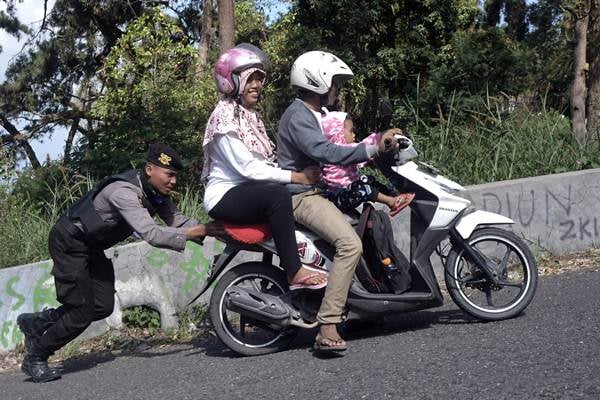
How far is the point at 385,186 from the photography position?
5.55 m

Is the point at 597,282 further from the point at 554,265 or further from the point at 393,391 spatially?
the point at 393,391

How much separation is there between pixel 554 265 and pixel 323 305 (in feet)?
9.93

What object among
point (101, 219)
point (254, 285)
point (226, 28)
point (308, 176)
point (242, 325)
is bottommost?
point (242, 325)

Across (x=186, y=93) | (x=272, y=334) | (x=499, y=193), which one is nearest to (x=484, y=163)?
(x=499, y=193)

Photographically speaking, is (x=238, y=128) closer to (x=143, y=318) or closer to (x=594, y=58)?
(x=143, y=318)

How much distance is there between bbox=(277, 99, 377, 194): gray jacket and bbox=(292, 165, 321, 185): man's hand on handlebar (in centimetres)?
6

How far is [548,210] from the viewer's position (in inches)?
302

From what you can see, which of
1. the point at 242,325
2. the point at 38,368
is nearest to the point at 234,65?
the point at 242,325

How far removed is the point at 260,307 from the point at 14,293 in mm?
2756

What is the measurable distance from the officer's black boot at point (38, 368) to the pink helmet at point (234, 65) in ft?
7.11

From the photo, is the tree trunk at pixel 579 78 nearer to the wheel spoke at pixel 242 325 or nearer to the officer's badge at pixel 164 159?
the wheel spoke at pixel 242 325

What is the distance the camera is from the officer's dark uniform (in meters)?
5.48

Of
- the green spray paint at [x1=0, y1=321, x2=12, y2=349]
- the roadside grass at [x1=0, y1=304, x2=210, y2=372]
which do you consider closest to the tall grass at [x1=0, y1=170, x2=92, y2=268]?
the green spray paint at [x1=0, y1=321, x2=12, y2=349]

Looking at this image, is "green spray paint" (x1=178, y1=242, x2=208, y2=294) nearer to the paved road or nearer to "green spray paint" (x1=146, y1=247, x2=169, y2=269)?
"green spray paint" (x1=146, y1=247, x2=169, y2=269)
